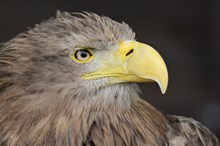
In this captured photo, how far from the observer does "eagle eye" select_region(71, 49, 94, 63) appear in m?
3.59

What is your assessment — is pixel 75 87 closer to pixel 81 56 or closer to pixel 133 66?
pixel 81 56

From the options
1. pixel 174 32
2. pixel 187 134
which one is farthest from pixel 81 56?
pixel 174 32

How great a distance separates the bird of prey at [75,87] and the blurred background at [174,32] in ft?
10.8

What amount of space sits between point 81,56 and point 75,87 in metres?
0.15

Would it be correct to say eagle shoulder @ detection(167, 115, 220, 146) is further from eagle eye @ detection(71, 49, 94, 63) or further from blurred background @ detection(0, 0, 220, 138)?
blurred background @ detection(0, 0, 220, 138)

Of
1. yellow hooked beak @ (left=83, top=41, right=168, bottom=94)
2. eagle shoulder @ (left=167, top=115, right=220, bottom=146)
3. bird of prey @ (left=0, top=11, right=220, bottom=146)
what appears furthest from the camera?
eagle shoulder @ (left=167, top=115, right=220, bottom=146)

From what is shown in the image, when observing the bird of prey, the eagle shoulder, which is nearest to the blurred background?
the eagle shoulder

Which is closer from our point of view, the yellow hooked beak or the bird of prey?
the yellow hooked beak

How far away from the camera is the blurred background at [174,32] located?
6996 mm

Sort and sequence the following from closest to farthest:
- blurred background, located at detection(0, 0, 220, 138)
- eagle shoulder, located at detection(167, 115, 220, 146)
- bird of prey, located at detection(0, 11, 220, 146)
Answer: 1. bird of prey, located at detection(0, 11, 220, 146)
2. eagle shoulder, located at detection(167, 115, 220, 146)
3. blurred background, located at detection(0, 0, 220, 138)

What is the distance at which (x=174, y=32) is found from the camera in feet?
23.5

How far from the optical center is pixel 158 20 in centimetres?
712

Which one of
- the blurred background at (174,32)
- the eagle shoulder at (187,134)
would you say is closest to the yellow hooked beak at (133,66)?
the eagle shoulder at (187,134)

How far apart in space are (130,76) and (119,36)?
233 millimetres
